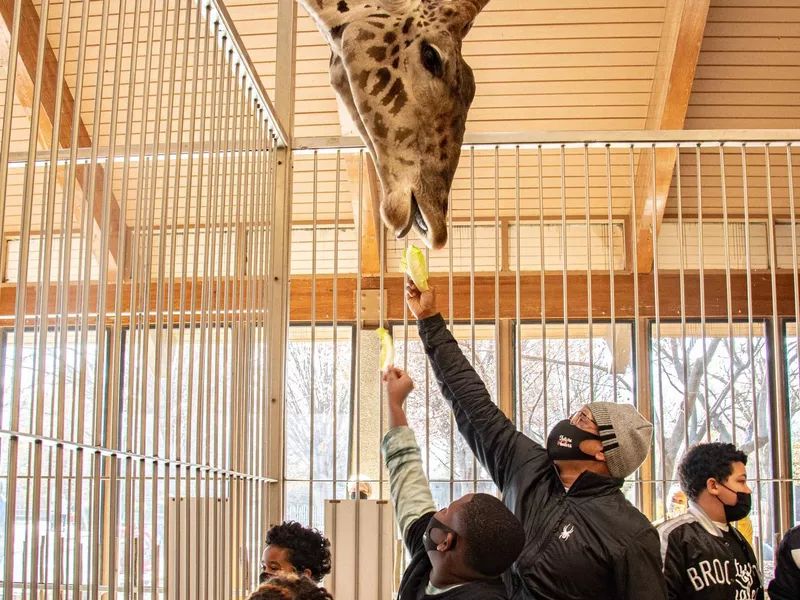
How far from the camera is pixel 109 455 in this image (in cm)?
168

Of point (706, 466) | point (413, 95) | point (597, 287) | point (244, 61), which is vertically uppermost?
point (597, 287)

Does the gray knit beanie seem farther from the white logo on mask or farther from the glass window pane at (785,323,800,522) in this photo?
the glass window pane at (785,323,800,522)

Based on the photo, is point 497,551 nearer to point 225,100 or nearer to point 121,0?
point 121,0

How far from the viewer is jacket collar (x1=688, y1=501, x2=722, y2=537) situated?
2580 millimetres

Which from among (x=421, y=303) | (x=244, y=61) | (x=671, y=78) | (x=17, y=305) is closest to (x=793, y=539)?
(x=421, y=303)

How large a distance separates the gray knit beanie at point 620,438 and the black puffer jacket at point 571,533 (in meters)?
0.04

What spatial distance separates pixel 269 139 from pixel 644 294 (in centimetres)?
527

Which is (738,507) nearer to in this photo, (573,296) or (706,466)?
(706,466)

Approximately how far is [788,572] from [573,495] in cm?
114

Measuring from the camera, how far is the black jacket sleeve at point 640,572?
6.52 feet

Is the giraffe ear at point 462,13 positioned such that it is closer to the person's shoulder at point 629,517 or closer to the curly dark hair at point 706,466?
the person's shoulder at point 629,517

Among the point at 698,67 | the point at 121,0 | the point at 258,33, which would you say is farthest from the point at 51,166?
the point at 698,67

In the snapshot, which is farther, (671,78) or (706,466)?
(671,78)

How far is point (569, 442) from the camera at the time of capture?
2189 millimetres
